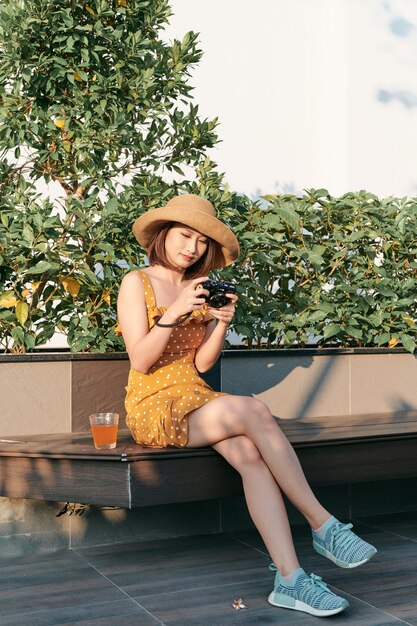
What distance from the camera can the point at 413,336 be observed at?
431 cm

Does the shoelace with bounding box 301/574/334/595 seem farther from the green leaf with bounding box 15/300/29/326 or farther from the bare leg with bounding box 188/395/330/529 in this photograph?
the green leaf with bounding box 15/300/29/326

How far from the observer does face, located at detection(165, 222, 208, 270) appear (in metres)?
3.20

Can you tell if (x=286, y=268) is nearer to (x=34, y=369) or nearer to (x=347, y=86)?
(x=34, y=369)

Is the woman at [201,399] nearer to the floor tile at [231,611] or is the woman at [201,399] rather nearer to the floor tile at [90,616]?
the floor tile at [231,611]

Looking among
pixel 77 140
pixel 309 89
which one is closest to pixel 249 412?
pixel 77 140

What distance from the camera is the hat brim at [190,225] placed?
316 cm

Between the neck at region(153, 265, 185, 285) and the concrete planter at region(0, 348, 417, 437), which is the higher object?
the neck at region(153, 265, 185, 285)

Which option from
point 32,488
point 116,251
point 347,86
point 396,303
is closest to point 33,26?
point 116,251

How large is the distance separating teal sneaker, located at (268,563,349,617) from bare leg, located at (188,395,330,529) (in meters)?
0.19

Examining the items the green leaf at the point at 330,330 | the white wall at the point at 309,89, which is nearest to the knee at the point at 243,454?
the green leaf at the point at 330,330

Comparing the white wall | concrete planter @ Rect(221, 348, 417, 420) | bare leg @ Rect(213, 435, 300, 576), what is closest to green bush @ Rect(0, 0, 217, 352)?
concrete planter @ Rect(221, 348, 417, 420)

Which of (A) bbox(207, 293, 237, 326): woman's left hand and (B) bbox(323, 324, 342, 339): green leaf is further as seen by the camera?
(B) bbox(323, 324, 342, 339): green leaf

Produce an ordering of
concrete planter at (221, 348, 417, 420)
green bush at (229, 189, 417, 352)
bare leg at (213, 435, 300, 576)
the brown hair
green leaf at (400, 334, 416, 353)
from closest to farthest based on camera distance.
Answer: bare leg at (213, 435, 300, 576), the brown hair, concrete planter at (221, 348, 417, 420), green bush at (229, 189, 417, 352), green leaf at (400, 334, 416, 353)

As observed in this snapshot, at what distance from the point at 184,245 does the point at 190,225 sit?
0.26ft
